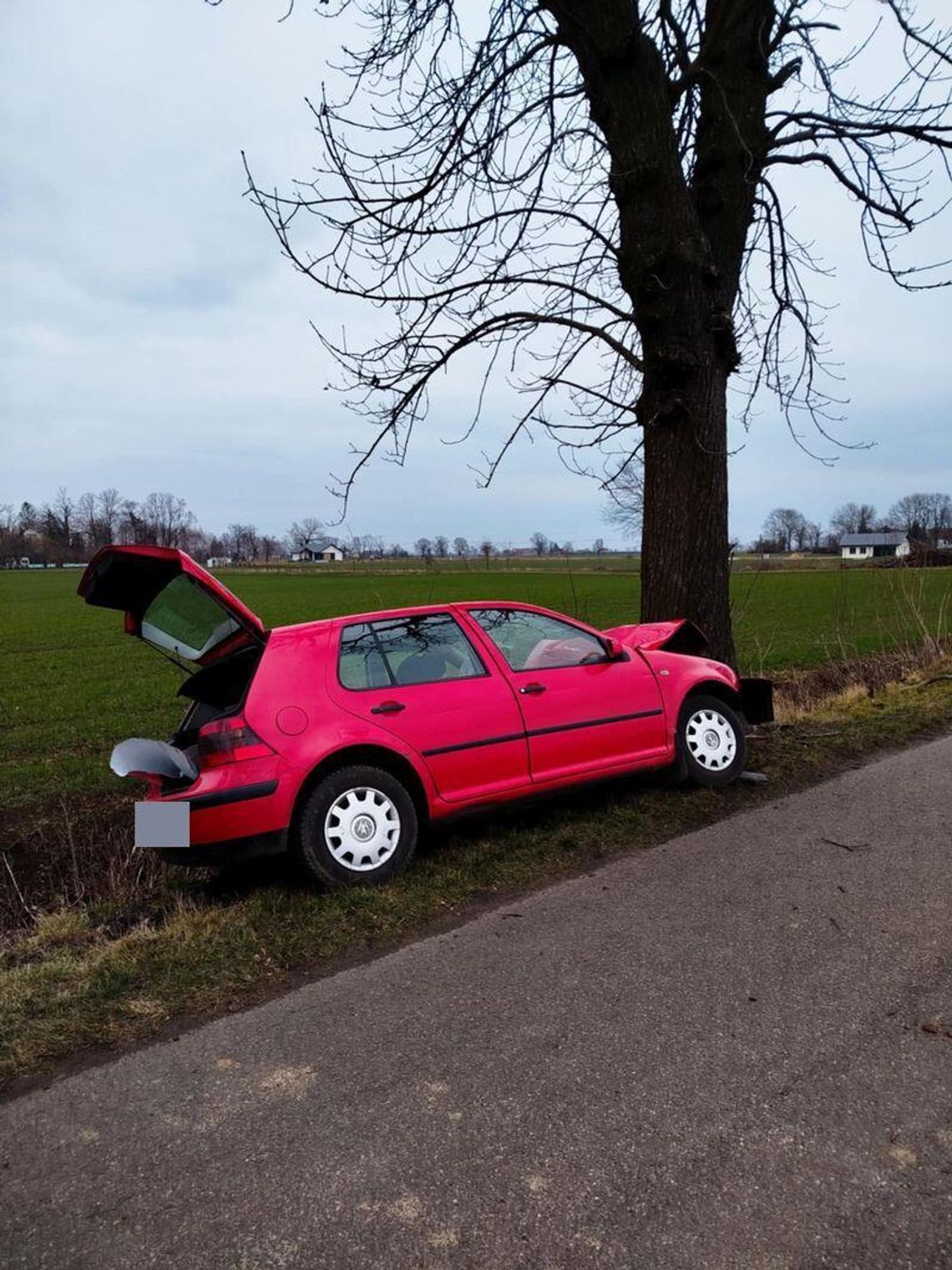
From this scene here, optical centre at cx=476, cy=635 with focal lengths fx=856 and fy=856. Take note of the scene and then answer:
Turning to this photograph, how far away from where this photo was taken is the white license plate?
4.10 metres

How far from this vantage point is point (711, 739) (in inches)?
236

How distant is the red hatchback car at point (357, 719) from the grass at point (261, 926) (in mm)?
285

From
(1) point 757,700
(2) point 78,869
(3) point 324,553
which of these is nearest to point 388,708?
(2) point 78,869

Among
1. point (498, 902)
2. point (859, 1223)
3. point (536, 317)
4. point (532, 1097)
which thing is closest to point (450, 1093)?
point (532, 1097)

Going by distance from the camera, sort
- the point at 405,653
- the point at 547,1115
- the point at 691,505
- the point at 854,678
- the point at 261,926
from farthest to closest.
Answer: the point at 854,678, the point at 691,505, the point at 405,653, the point at 261,926, the point at 547,1115

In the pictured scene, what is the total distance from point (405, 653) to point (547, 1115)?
110 inches

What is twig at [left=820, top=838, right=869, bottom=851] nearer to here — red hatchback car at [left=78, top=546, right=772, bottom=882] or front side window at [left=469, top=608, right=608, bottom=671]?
red hatchback car at [left=78, top=546, right=772, bottom=882]

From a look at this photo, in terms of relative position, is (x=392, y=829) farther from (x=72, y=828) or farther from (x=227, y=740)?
(x=72, y=828)

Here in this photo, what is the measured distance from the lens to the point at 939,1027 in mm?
2832

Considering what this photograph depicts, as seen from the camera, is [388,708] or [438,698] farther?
[438,698]

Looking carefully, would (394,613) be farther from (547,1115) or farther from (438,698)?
(547,1115)

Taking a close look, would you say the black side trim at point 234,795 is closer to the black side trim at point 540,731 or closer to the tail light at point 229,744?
the tail light at point 229,744

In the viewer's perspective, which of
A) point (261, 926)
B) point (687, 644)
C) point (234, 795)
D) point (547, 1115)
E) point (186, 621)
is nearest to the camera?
point (547, 1115)

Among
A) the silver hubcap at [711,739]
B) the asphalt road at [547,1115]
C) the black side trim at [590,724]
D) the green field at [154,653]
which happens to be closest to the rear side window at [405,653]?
the black side trim at [590,724]
